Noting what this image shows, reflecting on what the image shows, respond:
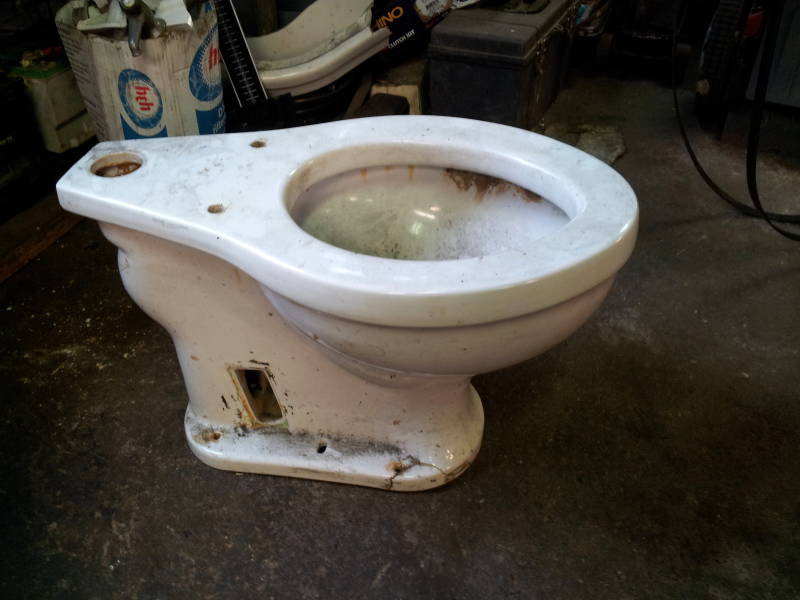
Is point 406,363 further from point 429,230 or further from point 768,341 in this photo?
point 768,341

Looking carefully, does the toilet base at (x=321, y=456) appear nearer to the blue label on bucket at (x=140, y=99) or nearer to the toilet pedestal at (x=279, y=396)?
the toilet pedestal at (x=279, y=396)

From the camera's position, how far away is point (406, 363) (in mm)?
653

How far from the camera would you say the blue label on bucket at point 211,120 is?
130 cm

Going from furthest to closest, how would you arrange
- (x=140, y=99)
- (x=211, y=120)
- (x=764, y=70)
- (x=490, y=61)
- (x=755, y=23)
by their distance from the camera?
(x=755, y=23), (x=490, y=61), (x=211, y=120), (x=140, y=99), (x=764, y=70)

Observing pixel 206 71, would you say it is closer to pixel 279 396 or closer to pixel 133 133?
pixel 133 133

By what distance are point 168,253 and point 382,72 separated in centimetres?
108

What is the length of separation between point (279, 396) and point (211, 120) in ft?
2.29

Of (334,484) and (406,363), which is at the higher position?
(406,363)

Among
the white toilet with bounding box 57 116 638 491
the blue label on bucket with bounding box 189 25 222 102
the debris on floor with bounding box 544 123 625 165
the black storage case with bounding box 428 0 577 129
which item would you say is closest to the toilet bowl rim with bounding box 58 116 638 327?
the white toilet with bounding box 57 116 638 491

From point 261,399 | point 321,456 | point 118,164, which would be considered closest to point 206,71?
point 118,164

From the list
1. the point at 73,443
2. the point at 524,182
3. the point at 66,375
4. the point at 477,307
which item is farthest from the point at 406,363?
the point at 66,375

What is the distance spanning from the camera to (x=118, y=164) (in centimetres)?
76

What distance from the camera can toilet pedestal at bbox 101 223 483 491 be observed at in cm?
77

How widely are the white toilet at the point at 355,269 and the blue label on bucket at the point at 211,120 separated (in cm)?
55
